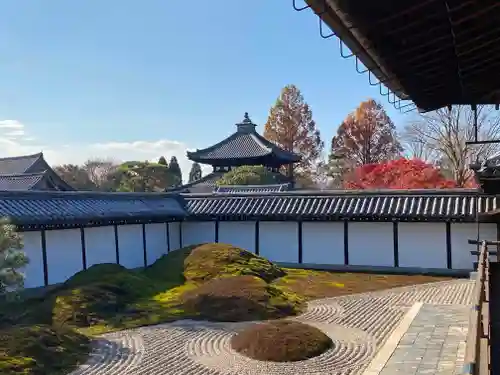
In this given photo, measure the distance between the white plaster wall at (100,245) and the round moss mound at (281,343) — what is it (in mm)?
8293

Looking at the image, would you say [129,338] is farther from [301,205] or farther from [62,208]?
[301,205]

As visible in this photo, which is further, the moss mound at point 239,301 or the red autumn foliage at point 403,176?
the red autumn foliage at point 403,176

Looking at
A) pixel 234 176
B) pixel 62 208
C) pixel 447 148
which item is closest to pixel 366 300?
pixel 62 208

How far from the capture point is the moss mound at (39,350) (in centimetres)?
783

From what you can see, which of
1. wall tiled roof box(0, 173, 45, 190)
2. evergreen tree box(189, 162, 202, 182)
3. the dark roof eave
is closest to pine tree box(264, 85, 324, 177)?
evergreen tree box(189, 162, 202, 182)

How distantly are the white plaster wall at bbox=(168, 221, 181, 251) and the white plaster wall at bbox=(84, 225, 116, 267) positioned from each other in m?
3.61

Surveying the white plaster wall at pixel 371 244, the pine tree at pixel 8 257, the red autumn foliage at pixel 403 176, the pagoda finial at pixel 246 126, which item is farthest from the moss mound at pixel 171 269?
the pagoda finial at pixel 246 126

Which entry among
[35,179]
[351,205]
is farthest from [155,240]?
[35,179]

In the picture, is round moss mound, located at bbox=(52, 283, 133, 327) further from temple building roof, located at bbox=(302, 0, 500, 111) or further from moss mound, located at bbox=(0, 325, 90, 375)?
temple building roof, located at bbox=(302, 0, 500, 111)

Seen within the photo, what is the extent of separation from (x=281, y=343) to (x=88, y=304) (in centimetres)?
499

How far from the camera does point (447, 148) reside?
36.9 m

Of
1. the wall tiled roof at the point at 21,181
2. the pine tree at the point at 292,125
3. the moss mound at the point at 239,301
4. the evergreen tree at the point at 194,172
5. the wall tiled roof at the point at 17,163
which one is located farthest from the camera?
the evergreen tree at the point at 194,172

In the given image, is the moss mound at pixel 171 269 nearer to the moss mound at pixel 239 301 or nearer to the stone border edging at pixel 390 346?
the moss mound at pixel 239 301

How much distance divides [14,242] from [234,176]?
2341cm
